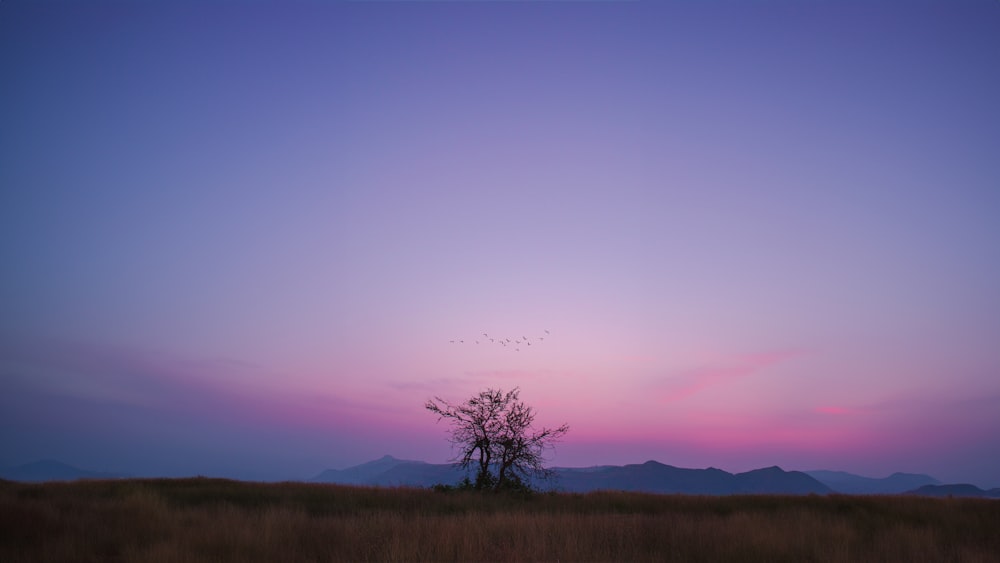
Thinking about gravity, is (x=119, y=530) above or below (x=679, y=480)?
above

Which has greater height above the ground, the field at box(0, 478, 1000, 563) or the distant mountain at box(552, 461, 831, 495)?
the field at box(0, 478, 1000, 563)

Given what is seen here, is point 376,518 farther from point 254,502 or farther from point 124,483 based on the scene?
point 124,483

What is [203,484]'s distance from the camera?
22.1 metres

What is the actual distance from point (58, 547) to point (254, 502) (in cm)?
957

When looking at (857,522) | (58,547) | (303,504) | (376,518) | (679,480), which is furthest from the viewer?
(679,480)

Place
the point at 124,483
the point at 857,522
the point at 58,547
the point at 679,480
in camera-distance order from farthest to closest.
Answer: the point at 679,480 → the point at 124,483 → the point at 857,522 → the point at 58,547

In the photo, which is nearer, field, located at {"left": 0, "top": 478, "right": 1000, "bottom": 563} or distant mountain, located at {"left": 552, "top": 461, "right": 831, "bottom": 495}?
field, located at {"left": 0, "top": 478, "right": 1000, "bottom": 563}

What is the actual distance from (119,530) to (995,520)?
2145 cm

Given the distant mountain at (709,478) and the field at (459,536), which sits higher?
the field at (459,536)

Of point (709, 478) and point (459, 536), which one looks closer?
point (459, 536)

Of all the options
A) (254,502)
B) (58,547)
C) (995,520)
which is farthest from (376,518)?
(995,520)

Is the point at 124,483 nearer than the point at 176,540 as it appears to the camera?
No

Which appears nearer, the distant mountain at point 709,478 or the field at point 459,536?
the field at point 459,536

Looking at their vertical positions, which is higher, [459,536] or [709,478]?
[459,536]
